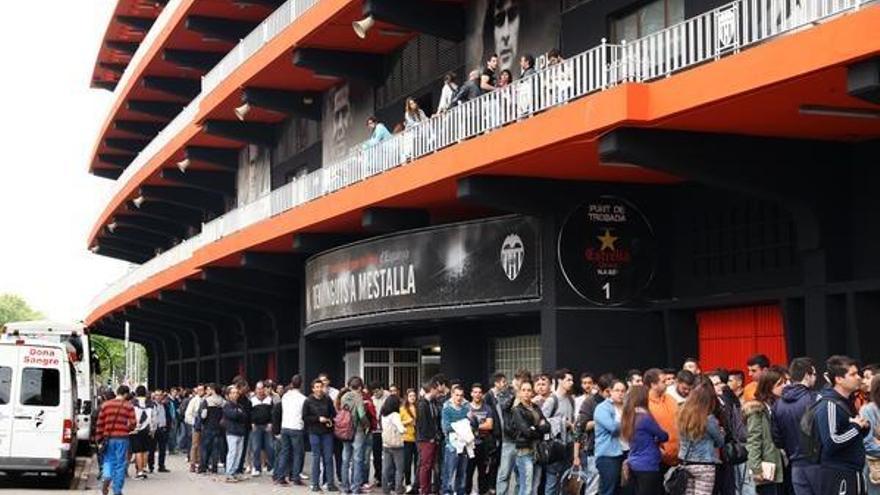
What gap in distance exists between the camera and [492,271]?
81.6 ft

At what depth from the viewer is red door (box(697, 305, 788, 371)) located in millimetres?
21203

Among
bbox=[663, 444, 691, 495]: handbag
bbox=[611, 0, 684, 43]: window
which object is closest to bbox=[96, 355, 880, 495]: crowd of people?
bbox=[663, 444, 691, 495]: handbag

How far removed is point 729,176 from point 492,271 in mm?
6570

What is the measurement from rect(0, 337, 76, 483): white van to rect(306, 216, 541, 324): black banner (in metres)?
6.48

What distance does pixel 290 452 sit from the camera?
2547 cm

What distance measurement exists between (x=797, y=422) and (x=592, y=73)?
8.39 metres

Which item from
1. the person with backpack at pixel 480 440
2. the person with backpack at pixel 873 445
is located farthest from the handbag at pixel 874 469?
the person with backpack at pixel 480 440

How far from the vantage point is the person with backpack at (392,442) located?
22.7 meters

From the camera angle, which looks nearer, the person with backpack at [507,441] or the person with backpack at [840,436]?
the person with backpack at [840,436]

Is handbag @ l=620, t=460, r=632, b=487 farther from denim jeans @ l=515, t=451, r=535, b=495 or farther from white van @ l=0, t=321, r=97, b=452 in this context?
white van @ l=0, t=321, r=97, b=452

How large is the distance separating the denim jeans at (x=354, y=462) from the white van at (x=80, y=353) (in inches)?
378

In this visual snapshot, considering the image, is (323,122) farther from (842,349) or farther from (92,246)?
(92,246)

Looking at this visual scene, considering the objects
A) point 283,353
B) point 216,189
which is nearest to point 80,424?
point 283,353

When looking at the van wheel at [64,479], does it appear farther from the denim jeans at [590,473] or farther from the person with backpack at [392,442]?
the denim jeans at [590,473]
